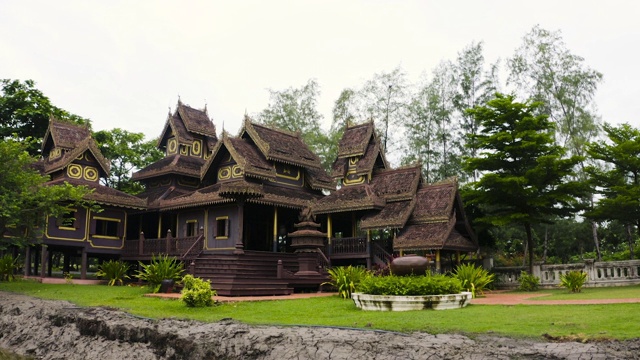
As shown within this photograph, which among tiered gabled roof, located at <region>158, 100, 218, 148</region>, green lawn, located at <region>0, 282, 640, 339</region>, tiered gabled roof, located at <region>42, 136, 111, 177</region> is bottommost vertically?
green lawn, located at <region>0, 282, 640, 339</region>

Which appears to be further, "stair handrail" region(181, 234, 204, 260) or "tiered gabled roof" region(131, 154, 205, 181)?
"tiered gabled roof" region(131, 154, 205, 181)

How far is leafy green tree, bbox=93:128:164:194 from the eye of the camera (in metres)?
37.6

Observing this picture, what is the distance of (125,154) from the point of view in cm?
3788

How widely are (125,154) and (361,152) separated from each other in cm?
1950

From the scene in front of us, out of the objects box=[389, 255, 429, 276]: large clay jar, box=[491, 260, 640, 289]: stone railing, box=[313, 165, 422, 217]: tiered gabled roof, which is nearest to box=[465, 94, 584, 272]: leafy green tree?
box=[491, 260, 640, 289]: stone railing

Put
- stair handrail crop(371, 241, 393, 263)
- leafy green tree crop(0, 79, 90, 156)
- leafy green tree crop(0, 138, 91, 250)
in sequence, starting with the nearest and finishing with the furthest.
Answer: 1. leafy green tree crop(0, 138, 91, 250)
2. stair handrail crop(371, 241, 393, 263)
3. leafy green tree crop(0, 79, 90, 156)

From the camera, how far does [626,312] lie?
10375mm

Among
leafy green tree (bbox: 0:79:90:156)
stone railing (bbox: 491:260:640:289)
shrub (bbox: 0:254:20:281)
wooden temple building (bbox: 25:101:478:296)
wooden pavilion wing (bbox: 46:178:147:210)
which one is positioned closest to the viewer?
stone railing (bbox: 491:260:640:289)

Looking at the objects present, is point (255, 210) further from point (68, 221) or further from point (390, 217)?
point (68, 221)

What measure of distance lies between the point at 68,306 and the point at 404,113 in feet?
90.0

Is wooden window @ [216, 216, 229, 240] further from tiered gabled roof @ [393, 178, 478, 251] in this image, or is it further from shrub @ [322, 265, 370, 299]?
shrub @ [322, 265, 370, 299]

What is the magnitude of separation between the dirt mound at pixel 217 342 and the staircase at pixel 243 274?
15.3 feet

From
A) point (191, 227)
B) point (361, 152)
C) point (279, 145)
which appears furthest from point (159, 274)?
point (361, 152)

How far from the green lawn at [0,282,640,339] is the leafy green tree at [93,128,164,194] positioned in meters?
22.1
